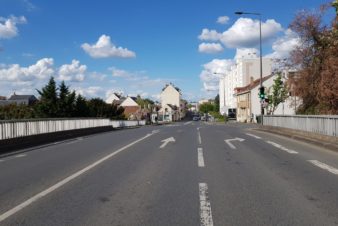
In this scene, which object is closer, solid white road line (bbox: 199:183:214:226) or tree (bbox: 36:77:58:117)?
solid white road line (bbox: 199:183:214:226)

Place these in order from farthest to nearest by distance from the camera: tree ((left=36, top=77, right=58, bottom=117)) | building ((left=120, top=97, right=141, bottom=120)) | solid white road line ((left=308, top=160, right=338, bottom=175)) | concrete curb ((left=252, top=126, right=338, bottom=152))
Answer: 1. building ((left=120, top=97, right=141, bottom=120))
2. tree ((left=36, top=77, right=58, bottom=117))
3. concrete curb ((left=252, top=126, right=338, bottom=152))
4. solid white road line ((left=308, top=160, right=338, bottom=175))

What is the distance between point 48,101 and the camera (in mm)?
55844

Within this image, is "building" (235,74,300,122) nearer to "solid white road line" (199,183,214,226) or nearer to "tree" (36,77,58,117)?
"tree" (36,77,58,117)

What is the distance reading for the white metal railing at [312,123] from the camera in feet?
61.4

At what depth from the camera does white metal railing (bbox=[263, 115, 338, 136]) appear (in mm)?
18703

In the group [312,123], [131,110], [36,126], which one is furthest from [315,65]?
[131,110]

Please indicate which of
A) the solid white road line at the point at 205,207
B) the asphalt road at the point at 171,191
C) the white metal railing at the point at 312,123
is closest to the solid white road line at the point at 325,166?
the asphalt road at the point at 171,191

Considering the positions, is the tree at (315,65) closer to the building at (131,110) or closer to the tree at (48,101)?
the tree at (48,101)

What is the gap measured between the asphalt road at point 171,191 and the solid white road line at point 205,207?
0.01 m

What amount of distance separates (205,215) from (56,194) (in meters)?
3.19

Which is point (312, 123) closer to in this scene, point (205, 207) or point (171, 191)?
point (171, 191)

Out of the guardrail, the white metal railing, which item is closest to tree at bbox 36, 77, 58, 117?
the guardrail

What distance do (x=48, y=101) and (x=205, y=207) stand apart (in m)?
51.0

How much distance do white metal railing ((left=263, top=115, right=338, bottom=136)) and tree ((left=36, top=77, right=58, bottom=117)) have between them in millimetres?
31964
